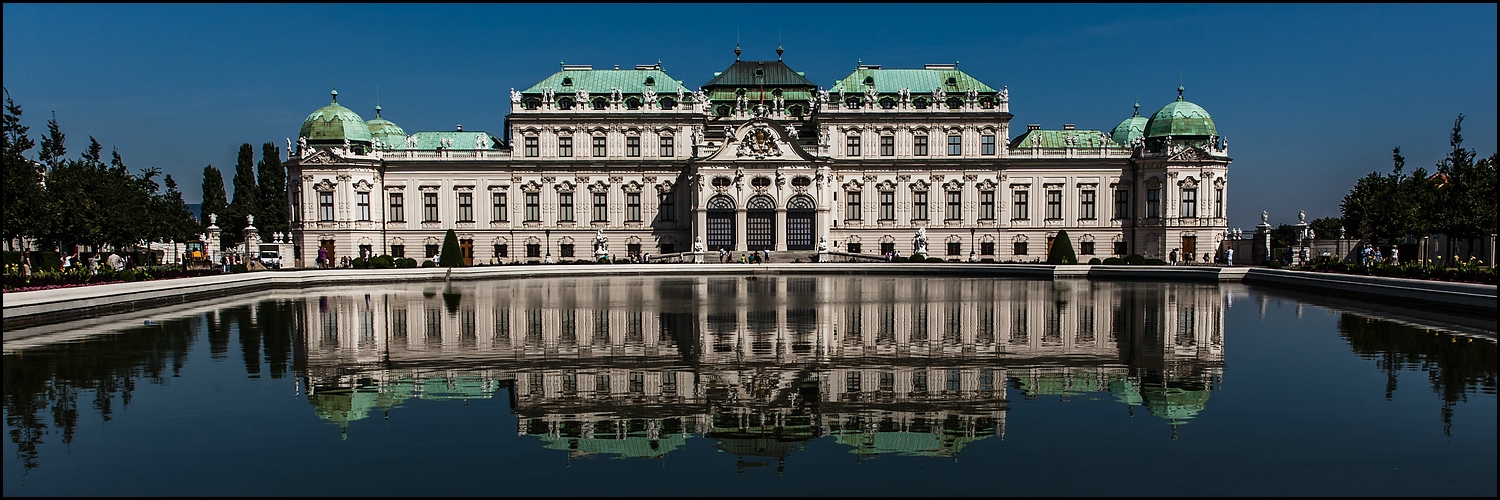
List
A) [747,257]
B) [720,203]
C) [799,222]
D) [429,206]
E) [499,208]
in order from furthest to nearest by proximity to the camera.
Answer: [499,208] → [429,206] → [799,222] → [720,203] → [747,257]

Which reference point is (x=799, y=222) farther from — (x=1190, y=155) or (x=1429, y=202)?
(x=1429, y=202)

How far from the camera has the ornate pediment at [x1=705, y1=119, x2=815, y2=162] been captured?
2785 inches

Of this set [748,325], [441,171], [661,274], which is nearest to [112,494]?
[748,325]

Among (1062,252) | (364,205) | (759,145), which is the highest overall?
(759,145)

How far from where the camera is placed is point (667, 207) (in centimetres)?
7481

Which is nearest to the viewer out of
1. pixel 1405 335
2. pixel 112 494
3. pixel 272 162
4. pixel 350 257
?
pixel 112 494

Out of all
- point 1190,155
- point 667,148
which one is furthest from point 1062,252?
point 667,148

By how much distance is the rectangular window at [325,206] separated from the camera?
234ft

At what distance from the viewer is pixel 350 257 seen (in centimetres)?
7125

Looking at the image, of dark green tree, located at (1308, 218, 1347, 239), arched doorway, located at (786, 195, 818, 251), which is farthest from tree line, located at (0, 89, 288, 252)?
dark green tree, located at (1308, 218, 1347, 239)

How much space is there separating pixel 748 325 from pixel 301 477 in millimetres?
15265

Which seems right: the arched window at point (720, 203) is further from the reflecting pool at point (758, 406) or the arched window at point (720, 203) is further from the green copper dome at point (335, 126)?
the reflecting pool at point (758, 406)

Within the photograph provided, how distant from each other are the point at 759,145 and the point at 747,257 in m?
9.27

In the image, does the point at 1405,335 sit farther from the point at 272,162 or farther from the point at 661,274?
the point at 272,162
